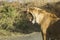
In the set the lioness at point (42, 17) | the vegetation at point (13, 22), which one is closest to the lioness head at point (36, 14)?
the lioness at point (42, 17)

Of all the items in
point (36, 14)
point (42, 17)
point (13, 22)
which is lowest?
point (13, 22)

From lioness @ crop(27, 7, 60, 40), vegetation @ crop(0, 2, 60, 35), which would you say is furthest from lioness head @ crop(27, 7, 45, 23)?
vegetation @ crop(0, 2, 60, 35)

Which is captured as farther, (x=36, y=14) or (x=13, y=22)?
(x=13, y=22)

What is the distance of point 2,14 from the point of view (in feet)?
58.9

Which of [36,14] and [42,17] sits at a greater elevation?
[36,14]

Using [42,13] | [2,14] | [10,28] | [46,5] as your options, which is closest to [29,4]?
[46,5]

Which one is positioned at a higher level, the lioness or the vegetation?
the lioness

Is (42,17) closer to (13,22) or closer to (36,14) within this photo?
(36,14)

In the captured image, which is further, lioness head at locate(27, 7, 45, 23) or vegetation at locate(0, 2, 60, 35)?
vegetation at locate(0, 2, 60, 35)

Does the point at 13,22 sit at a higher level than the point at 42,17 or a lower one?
lower

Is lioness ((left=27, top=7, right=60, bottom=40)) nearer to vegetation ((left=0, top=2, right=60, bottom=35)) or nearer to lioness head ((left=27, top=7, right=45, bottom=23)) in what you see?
lioness head ((left=27, top=7, right=45, bottom=23))

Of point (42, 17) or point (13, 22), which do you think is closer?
point (42, 17)

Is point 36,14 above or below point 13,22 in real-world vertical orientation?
above

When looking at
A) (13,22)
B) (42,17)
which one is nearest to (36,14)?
(42,17)
